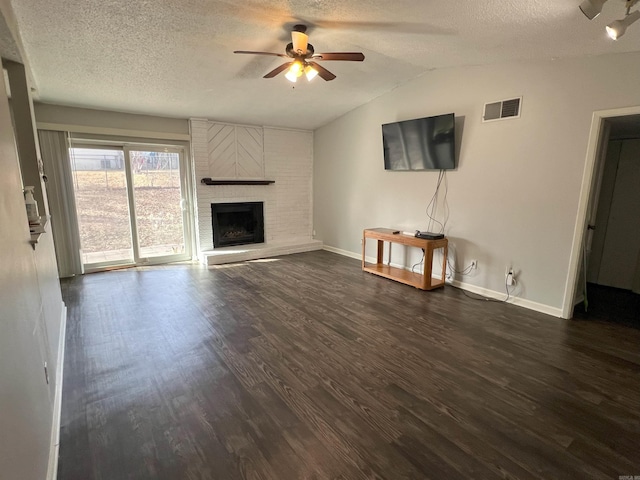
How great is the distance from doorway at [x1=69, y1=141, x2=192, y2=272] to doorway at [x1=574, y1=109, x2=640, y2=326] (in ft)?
19.2

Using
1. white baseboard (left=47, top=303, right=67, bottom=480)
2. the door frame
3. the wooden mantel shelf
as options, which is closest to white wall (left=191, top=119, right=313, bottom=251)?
the wooden mantel shelf

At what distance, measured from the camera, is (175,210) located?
17.7ft

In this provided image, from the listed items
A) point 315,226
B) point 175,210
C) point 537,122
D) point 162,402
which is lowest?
point 162,402

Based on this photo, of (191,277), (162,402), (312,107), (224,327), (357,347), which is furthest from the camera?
(312,107)

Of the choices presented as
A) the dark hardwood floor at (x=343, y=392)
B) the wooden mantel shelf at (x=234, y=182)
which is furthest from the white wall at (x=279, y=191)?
the dark hardwood floor at (x=343, y=392)

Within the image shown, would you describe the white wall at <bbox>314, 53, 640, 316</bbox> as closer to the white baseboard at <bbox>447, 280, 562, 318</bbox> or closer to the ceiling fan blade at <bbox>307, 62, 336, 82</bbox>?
the white baseboard at <bbox>447, 280, 562, 318</bbox>

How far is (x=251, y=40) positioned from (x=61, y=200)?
3.53 meters

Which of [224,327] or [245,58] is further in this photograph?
[245,58]

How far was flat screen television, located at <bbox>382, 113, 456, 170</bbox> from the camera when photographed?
3938 mm

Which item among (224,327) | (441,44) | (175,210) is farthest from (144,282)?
(441,44)

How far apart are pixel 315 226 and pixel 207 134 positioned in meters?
2.77

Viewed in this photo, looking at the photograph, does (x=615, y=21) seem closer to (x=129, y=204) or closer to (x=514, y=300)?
(x=514, y=300)

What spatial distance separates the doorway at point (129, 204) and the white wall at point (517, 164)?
358 cm

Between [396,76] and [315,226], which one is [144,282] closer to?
[315,226]
